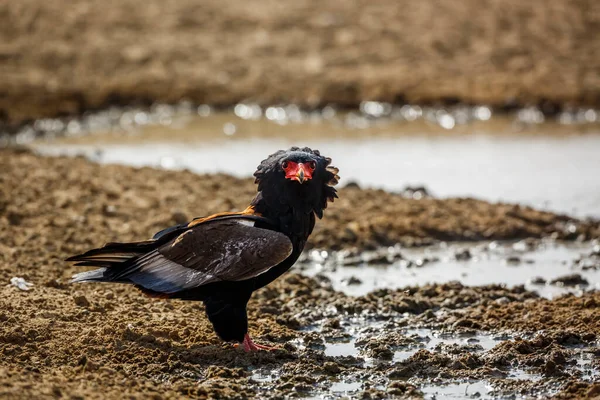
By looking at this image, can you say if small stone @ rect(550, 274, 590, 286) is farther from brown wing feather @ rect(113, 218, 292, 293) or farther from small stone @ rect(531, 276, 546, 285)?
brown wing feather @ rect(113, 218, 292, 293)

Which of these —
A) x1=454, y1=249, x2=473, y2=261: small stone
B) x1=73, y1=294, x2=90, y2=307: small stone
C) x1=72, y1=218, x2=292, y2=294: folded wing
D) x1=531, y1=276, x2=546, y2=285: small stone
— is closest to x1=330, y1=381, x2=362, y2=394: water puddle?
x1=72, y1=218, x2=292, y2=294: folded wing

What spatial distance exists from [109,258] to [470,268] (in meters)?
3.98

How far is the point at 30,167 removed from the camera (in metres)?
12.8

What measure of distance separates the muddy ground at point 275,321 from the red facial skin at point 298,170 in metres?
1.23

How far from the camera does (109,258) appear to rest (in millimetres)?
7367

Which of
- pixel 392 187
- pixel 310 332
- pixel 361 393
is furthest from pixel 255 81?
pixel 361 393

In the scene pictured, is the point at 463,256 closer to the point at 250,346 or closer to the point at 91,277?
the point at 250,346

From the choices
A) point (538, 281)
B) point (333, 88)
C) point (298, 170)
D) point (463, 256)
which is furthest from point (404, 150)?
point (298, 170)

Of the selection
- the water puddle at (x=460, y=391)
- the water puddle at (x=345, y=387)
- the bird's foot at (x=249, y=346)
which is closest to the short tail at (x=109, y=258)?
the bird's foot at (x=249, y=346)

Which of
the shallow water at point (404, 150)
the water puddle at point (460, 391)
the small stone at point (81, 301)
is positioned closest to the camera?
the water puddle at point (460, 391)

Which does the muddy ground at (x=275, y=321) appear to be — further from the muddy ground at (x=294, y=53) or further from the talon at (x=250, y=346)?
Result: the muddy ground at (x=294, y=53)

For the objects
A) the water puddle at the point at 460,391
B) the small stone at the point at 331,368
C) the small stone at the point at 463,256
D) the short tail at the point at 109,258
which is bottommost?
the water puddle at the point at 460,391

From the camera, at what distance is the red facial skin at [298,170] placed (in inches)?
275

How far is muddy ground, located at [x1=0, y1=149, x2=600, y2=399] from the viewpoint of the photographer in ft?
22.4
